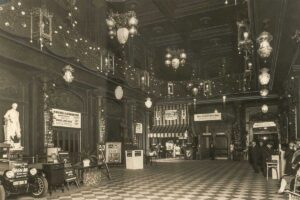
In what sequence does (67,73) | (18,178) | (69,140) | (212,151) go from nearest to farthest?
(18,178) < (67,73) < (69,140) < (212,151)

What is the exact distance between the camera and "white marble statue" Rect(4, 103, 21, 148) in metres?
10.3

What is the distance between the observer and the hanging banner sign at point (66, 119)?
13250 millimetres

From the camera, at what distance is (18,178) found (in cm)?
831

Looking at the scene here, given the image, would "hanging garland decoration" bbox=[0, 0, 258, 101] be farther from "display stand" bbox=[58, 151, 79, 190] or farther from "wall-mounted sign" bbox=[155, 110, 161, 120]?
"wall-mounted sign" bbox=[155, 110, 161, 120]

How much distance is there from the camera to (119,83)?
57.6 feet

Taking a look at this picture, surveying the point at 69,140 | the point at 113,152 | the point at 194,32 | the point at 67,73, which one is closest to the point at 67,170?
the point at 67,73

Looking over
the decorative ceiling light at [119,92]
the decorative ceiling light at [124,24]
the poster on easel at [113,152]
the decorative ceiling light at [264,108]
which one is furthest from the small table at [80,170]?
the decorative ceiling light at [264,108]

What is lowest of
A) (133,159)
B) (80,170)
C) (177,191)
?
(177,191)

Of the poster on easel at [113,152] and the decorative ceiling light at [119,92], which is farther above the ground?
the decorative ceiling light at [119,92]

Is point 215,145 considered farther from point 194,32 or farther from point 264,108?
point 194,32

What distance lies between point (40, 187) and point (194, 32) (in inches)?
536

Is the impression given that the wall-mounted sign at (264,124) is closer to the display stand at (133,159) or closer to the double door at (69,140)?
the display stand at (133,159)

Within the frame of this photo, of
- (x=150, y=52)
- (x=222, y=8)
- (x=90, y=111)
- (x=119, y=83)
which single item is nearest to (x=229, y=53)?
(x=150, y=52)

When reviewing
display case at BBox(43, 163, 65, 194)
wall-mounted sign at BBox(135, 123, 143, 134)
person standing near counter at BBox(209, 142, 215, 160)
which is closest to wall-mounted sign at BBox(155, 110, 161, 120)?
person standing near counter at BBox(209, 142, 215, 160)
